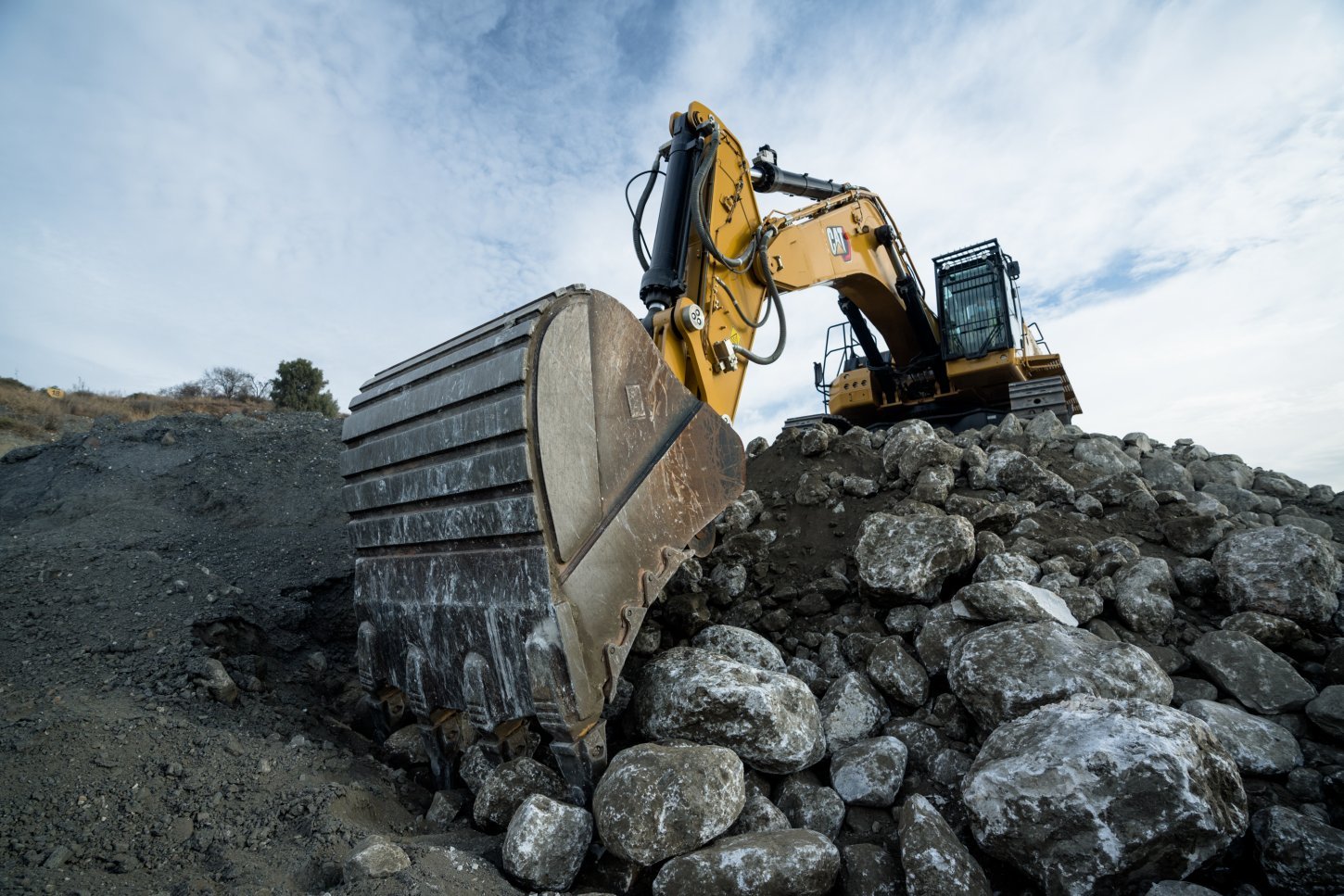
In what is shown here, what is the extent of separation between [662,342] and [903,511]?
1.58m

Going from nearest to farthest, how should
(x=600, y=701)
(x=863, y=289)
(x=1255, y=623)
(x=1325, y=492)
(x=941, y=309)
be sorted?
(x=600, y=701), (x=1255, y=623), (x=1325, y=492), (x=863, y=289), (x=941, y=309)

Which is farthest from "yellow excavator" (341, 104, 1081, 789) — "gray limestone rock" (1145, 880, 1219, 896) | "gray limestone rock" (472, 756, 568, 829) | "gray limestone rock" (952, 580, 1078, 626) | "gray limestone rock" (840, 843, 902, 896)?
"gray limestone rock" (1145, 880, 1219, 896)

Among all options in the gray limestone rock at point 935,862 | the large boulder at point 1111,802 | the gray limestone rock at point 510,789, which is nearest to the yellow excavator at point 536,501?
the gray limestone rock at point 510,789

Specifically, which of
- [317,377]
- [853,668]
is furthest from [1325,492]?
[317,377]

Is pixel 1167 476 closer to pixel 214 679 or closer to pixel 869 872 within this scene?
pixel 869 872

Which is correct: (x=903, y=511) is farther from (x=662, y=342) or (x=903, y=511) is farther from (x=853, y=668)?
(x=662, y=342)

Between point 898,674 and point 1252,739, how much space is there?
1.14 metres

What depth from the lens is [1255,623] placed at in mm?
2824

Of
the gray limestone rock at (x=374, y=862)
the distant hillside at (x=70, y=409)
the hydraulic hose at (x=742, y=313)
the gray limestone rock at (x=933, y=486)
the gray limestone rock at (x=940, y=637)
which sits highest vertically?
the distant hillside at (x=70, y=409)

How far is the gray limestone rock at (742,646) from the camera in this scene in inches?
110

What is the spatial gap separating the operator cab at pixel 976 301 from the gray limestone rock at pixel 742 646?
17.8ft

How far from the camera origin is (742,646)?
9.27 ft

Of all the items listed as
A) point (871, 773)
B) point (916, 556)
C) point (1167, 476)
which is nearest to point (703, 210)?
point (916, 556)

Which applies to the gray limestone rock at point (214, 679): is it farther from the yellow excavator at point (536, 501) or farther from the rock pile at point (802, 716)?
the yellow excavator at point (536, 501)
